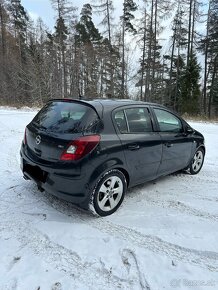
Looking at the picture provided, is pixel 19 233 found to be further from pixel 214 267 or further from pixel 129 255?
pixel 214 267

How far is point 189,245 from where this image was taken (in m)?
2.80

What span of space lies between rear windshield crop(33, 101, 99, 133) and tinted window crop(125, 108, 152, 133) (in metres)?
0.62

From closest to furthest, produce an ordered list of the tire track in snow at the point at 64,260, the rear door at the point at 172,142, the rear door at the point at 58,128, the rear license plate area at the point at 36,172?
the tire track in snow at the point at 64,260, the rear door at the point at 58,128, the rear license plate area at the point at 36,172, the rear door at the point at 172,142

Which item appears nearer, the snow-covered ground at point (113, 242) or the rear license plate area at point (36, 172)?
the snow-covered ground at point (113, 242)

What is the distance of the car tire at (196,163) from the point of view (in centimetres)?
499

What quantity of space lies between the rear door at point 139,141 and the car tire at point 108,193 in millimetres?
245

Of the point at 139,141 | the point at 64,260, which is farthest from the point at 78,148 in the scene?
the point at 64,260

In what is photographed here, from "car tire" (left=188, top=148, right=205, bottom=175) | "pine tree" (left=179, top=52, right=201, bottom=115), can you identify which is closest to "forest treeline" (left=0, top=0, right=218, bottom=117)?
"pine tree" (left=179, top=52, right=201, bottom=115)

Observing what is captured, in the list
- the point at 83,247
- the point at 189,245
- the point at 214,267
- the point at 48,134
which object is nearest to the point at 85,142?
the point at 48,134

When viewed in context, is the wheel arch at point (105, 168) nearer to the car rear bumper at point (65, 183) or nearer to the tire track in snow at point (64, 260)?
the car rear bumper at point (65, 183)

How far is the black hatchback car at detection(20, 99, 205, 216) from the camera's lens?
9.82ft

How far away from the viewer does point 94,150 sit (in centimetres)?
300

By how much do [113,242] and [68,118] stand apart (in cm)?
161

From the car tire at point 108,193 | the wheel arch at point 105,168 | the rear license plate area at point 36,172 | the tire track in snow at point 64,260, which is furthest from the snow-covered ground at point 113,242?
the wheel arch at point 105,168
